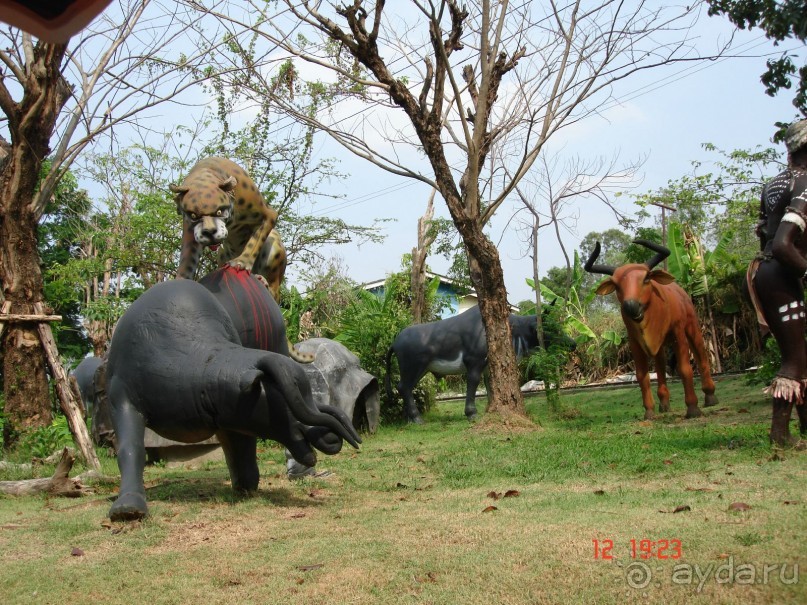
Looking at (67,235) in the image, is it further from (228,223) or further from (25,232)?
(228,223)

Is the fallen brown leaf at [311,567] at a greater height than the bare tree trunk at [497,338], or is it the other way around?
the bare tree trunk at [497,338]

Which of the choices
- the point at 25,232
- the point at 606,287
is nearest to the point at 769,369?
the point at 606,287

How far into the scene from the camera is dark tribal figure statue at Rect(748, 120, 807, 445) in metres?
5.93

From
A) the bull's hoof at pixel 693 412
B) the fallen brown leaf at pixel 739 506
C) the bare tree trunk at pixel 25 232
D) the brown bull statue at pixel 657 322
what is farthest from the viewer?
the brown bull statue at pixel 657 322

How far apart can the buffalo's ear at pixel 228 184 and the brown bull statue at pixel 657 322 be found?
5.63m

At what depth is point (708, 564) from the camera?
3.50 m

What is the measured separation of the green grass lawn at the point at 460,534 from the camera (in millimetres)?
3500

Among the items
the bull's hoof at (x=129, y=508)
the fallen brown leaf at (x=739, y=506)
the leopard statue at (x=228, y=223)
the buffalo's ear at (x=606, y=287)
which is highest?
the leopard statue at (x=228, y=223)

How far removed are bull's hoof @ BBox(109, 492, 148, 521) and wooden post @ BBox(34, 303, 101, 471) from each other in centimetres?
327

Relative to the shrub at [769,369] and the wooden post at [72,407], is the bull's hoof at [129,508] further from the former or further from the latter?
the shrub at [769,369]

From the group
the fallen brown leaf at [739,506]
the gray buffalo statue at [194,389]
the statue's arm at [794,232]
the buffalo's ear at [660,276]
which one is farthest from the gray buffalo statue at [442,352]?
the fallen brown leaf at [739,506]

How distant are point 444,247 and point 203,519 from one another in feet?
72.5

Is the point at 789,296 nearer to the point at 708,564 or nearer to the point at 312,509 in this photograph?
the point at 708,564

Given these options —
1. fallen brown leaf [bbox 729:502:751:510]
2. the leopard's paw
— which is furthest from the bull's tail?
fallen brown leaf [bbox 729:502:751:510]
